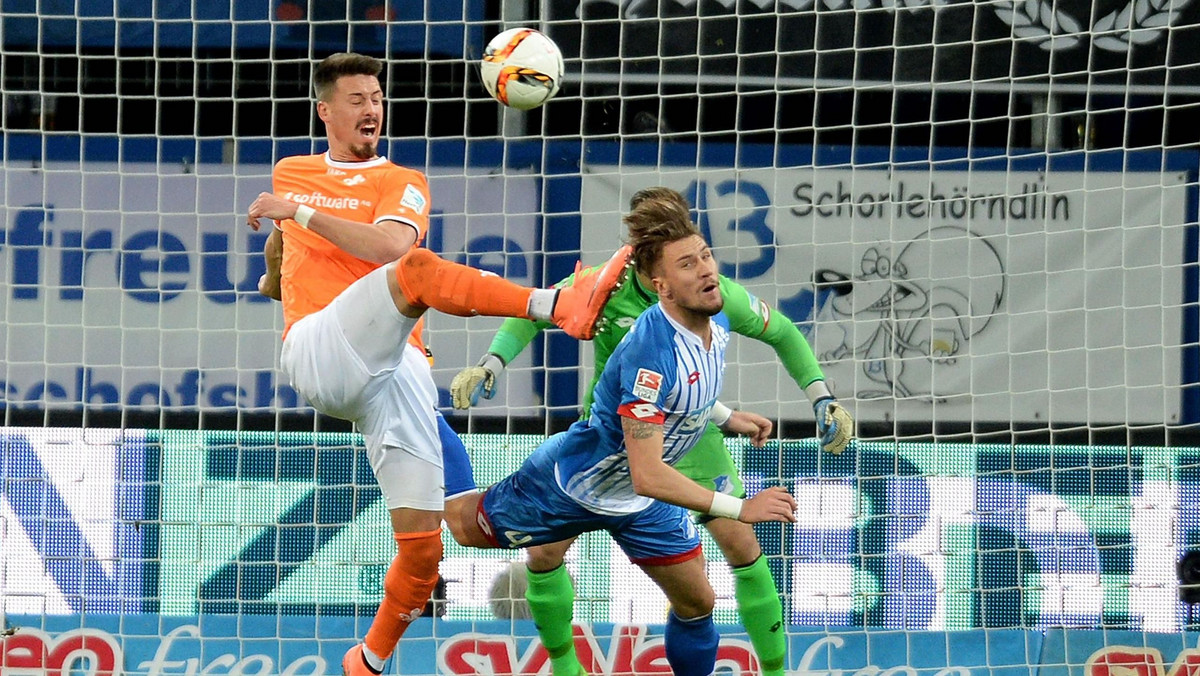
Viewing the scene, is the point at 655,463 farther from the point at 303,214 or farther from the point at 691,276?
the point at 303,214

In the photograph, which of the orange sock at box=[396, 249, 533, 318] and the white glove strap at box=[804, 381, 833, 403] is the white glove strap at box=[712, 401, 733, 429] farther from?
the orange sock at box=[396, 249, 533, 318]

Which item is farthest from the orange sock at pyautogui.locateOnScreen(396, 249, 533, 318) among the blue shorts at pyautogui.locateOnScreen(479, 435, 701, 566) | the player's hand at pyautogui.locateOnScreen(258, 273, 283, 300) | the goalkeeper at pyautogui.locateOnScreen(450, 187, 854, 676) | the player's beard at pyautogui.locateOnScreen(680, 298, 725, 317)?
the player's hand at pyautogui.locateOnScreen(258, 273, 283, 300)

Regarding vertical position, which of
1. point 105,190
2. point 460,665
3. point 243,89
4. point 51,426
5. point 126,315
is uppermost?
point 243,89

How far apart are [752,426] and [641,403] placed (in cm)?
54

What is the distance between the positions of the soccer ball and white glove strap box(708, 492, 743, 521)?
5.15ft

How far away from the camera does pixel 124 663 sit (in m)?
6.11

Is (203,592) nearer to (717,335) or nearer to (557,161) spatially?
(557,161)

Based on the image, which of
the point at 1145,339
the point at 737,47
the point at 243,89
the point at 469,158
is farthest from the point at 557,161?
the point at 1145,339

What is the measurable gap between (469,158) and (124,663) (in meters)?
2.36

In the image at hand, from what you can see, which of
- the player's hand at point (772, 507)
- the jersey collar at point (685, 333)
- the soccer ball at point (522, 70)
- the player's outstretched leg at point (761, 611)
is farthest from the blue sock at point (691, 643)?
the soccer ball at point (522, 70)

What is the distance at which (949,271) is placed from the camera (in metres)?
6.71

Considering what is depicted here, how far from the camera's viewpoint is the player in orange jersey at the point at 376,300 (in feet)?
14.3

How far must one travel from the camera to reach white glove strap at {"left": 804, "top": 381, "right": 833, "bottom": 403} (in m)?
5.07

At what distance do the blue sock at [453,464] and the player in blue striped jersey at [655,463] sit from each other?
0.05 meters
